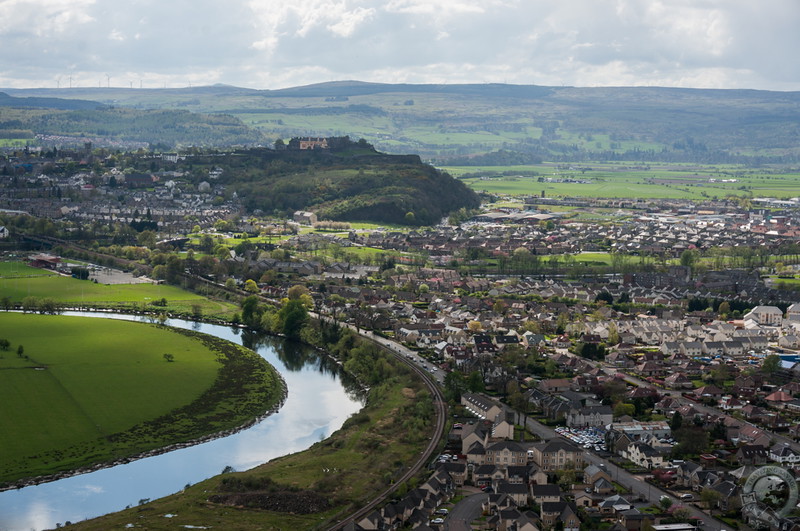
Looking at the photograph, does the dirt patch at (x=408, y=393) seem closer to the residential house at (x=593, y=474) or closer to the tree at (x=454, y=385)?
the tree at (x=454, y=385)

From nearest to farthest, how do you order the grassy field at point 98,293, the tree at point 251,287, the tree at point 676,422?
1. the tree at point 676,422
2. the grassy field at point 98,293
3. the tree at point 251,287

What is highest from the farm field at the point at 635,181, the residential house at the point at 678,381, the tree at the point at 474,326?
the residential house at the point at 678,381

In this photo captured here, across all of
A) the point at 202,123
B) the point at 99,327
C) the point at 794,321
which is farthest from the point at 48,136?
the point at 794,321

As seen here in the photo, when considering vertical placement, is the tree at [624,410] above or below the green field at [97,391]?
above

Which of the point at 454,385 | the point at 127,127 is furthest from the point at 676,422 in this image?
the point at 127,127

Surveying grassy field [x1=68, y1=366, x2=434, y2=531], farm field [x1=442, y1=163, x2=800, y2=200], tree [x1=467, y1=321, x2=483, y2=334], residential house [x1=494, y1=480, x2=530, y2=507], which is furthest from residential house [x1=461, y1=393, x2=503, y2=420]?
farm field [x1=442, y1=163, x2=800, y2=200]

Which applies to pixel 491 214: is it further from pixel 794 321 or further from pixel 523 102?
pixel 523 102

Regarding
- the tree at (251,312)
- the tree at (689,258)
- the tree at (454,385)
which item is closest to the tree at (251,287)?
the tree at (251,312)

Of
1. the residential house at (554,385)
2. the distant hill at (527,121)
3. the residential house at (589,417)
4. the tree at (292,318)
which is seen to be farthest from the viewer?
the distant hill at (527,121)

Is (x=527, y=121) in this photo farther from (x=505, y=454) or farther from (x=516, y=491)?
(x=516, y=491)
